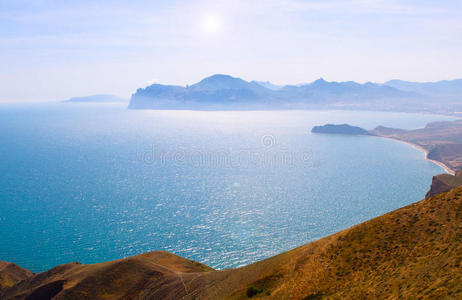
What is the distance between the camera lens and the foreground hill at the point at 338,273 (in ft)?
81.3

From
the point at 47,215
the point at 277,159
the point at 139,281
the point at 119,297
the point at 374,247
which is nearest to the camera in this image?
the point at 374,247

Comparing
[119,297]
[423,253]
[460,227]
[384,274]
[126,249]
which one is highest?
[460,227]

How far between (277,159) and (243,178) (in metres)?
53.4

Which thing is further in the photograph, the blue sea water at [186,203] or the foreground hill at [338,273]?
the blue sea water at [186,203]

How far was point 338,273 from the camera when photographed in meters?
30.4

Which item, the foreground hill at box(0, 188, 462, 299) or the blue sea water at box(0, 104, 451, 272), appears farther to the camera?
the blue sea water at box(0, 104, 451, 272)

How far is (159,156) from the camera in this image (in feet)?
626

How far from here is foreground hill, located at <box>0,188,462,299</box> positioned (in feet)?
81.3

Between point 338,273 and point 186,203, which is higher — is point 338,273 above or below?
above

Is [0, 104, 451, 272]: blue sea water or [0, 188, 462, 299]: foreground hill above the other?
[0, 188, 462, 299]: foreground hill

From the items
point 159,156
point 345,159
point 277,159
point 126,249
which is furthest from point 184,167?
point 345,159

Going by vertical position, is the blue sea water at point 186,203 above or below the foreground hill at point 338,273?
below

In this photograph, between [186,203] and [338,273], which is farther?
[186,203]

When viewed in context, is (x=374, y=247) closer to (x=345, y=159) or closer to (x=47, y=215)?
(x=47, y=215)
